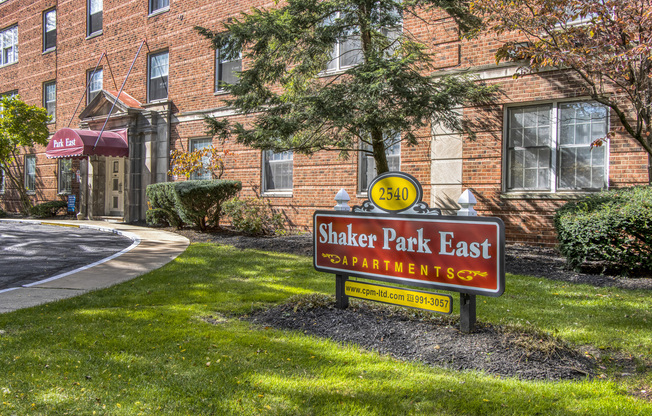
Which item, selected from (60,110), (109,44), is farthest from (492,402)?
(60,110)

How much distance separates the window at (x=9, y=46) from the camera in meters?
26.4

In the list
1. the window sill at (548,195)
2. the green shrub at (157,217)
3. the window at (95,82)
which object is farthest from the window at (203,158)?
the window sill at (548,195)

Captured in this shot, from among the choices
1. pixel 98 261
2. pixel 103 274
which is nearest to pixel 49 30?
pixel 98 261

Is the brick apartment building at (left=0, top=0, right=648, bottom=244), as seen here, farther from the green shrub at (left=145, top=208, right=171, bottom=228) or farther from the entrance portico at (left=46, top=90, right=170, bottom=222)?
the green shrub at (left=145, top=208, right=171, bottom=228)

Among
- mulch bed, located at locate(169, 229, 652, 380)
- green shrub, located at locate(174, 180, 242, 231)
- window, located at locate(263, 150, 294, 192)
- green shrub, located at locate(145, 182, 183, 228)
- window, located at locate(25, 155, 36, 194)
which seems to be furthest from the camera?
window, located at locate(25, 155, 36, 194)

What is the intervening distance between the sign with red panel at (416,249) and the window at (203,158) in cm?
1210

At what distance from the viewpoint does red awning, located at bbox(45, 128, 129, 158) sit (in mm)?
18062

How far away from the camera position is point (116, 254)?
32.8ft

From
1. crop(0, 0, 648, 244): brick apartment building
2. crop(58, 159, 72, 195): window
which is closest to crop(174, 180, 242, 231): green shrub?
crop(0, 0, 648, 244): brick apartment building

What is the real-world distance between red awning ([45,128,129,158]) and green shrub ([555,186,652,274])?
16.1 m

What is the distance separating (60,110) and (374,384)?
79.4 ft

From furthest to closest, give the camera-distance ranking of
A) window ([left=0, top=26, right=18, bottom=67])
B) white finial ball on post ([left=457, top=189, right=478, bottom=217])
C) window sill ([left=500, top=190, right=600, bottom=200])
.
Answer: window ([left=0, top=26, right=18, bottom=67]) < window sill ([left=500, top=190, right=600, bottom=200]) < white finial ball on post ([left=457, top=189, right=478, bottom=217])

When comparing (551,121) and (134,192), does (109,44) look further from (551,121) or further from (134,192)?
(551,121)

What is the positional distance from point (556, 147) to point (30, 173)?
25.1m
